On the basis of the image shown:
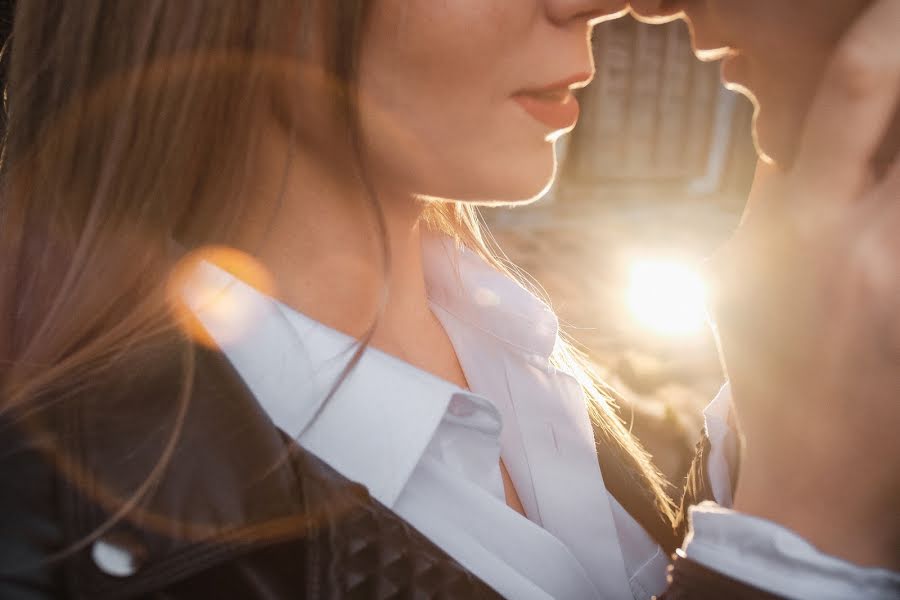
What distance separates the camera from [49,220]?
997 millimetres

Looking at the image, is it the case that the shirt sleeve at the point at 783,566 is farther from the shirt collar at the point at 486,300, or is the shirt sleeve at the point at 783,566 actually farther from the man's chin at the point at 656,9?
the shirt collar at the point at 486,300

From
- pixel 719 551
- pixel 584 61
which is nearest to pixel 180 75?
pixel 584 61

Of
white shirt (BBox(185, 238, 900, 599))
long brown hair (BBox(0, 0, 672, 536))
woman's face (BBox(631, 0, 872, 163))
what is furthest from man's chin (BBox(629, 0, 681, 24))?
white shirt (BBox(185, 238, 900, 599))

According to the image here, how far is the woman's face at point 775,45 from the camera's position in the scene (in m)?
0.74

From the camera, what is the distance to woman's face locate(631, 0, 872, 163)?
735mm

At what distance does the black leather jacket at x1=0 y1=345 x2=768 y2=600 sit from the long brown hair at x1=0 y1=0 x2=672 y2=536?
0.04 meters

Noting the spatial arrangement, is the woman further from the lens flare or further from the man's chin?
the lens flare

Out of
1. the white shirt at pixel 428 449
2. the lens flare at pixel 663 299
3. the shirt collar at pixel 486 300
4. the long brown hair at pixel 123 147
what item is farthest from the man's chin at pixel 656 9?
the lens flare at pixel 663 299

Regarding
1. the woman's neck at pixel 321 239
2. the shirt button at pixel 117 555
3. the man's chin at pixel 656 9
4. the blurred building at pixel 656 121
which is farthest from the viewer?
the blurred building at pixel 656 121

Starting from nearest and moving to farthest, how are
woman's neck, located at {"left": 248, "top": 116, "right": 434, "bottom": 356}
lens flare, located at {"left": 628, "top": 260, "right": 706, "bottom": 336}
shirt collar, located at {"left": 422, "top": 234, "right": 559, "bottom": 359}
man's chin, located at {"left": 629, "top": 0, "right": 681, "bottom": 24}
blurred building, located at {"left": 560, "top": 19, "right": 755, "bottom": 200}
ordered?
man's chin, located at {"left": 629, "top": 0, "right": 681, "bottom": 24}
woman's neck, located at {"left": 248, "top": 116, "right": 434, "bottom": 356}
shirt collar, located at {"left": 422, "top": 234, "right": 559, "bottom": 359}
lens flare, located at {"left": 628, "top": 260, "right": 706, "bottom": 336}
blurred building, located at {"left": 560, "top": 19, "right": 755, "bottom": 200}

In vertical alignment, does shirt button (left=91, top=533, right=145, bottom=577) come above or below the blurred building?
below

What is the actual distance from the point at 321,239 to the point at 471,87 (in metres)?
0.29

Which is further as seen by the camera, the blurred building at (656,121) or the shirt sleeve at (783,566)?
the blurred building at (656,121)

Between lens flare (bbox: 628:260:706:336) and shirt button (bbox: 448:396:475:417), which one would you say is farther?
lens flare (bbox: 628:260:706:336)
